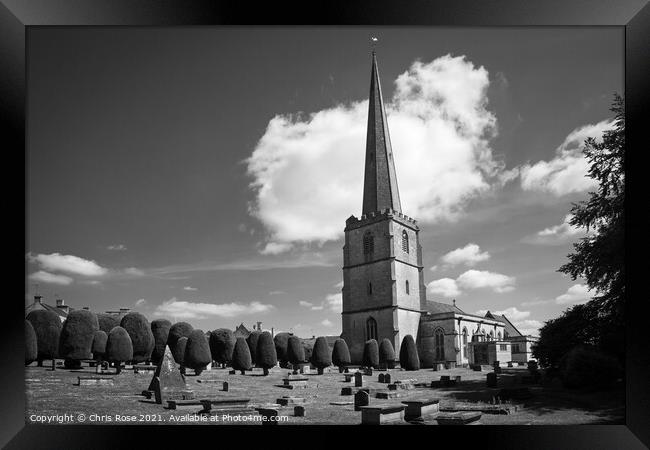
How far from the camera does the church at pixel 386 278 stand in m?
32.4

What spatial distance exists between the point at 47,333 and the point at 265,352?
965cm

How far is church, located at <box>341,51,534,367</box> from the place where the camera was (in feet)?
106

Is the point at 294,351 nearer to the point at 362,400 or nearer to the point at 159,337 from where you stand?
the point at 159,337

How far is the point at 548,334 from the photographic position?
53.3 ft

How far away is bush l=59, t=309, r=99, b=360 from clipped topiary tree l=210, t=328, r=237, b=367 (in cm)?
802

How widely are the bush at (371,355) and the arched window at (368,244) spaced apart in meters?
6.68

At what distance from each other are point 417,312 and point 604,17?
2624cm

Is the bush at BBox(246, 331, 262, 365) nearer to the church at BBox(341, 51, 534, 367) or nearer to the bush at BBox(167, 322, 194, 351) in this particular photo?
the bush at BBox(167, 322, 194, 351)

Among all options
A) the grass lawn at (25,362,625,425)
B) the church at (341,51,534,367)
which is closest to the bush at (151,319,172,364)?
the grass lawn at (25,362,625,425)

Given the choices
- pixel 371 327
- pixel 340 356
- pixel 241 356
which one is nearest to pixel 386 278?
pixel 371 327

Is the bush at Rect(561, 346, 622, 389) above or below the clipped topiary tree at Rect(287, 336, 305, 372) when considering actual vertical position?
above

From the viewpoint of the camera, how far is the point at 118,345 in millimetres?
19391

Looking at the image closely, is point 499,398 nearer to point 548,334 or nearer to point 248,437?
point 548,334

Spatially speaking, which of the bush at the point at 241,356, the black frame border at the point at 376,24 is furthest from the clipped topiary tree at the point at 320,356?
the black frame border at the point at 376,24
